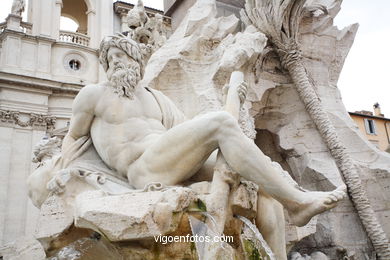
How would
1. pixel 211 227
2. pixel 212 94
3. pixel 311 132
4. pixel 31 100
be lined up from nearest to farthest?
pixel 211 227 → pixel 212 94 → pixel 311 132 → pixel 31 100

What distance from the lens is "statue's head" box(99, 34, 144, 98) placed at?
2961 millimetres

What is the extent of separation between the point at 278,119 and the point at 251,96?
0.65 meters

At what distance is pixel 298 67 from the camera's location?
186 inches

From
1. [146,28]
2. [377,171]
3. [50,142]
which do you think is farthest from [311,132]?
[50,142]

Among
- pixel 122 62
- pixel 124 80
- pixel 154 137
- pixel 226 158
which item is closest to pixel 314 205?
pixel 226 158

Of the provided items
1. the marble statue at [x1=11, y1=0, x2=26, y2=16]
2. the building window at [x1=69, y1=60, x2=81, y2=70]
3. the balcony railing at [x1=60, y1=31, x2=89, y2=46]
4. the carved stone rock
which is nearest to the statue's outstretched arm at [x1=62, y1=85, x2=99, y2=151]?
the carved stone rock

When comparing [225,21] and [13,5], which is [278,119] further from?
[13,5]

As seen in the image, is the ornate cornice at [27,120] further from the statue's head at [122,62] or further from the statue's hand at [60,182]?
the statue's hand at [60,182]

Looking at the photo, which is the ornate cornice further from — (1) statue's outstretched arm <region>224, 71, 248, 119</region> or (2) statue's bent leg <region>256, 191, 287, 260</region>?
(2) statue's bent leg <region>256, 191, 287, 260</region>

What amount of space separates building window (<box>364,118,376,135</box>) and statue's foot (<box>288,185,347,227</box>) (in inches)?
661

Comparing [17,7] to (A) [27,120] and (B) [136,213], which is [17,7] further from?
(B) [136,213]

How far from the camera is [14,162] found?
1502cm

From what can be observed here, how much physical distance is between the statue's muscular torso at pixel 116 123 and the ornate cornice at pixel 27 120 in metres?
13.9

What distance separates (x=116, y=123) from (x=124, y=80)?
1.08ft
